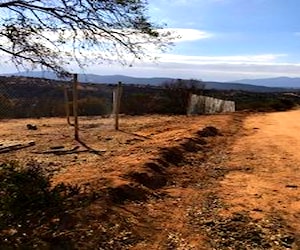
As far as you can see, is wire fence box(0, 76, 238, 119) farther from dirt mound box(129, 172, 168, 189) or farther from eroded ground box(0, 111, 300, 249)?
dirt mound box(129, 172, 168, 189)

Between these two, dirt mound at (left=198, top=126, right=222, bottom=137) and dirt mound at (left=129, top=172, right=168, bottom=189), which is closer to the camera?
dirt mound at (left=129, top=172, right=168, bottom=189)

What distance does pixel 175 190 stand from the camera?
27.6ft

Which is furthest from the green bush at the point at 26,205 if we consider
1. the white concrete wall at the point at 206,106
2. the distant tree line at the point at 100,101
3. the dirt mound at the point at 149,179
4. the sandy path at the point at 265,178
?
the white concrete wall at the point at 206,106

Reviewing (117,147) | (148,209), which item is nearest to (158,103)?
(117,147)

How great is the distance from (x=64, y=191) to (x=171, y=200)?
174 centimetres

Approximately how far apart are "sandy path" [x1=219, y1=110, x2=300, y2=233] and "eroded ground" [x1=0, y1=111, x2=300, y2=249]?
15 millimetres

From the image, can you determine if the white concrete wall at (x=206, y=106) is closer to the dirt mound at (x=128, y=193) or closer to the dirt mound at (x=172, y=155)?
the dirt mound at (x=172, y=155)

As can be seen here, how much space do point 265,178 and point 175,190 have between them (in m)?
1.86

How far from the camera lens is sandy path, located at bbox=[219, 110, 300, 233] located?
24.5 ft

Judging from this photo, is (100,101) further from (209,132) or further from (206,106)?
(209,132)

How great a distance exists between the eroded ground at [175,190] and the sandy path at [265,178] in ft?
0.05

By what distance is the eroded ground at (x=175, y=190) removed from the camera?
6168mm

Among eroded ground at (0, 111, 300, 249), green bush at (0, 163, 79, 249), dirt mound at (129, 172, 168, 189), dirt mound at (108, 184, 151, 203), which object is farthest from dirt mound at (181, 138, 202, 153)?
green bush at (0, 163, 79, 249)

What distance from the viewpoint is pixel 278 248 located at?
6.07m
